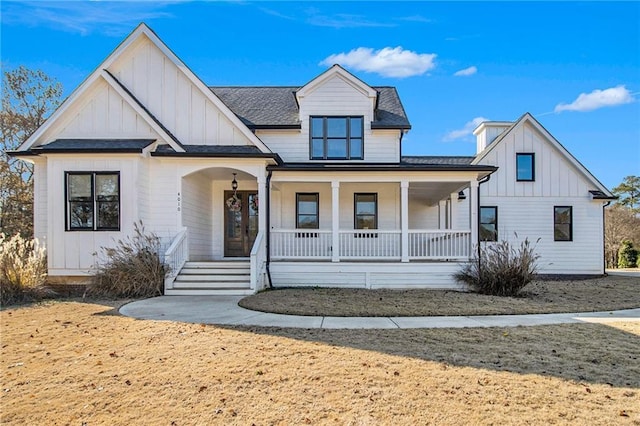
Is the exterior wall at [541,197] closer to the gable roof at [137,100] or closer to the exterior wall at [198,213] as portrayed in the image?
the gable roof at [137,100]

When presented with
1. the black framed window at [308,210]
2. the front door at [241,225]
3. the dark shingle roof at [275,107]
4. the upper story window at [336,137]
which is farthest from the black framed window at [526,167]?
the front door at [241,225]

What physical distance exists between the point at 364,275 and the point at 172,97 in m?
8.41

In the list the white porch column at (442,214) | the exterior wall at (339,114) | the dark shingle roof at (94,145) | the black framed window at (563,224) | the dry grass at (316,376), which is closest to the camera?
the dry grass at (316,376)

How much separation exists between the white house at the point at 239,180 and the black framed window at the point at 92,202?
30 millimetres

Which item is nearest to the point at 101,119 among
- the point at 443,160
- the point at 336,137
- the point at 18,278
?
the point at 18,278

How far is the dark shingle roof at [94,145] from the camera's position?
38.0 ft

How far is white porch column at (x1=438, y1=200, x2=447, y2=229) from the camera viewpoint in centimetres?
1764

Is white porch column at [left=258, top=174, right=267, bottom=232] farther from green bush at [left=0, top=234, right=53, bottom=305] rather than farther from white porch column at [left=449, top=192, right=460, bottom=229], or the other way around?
white porch column at [left=449, top=192, right=460, bottom=229]

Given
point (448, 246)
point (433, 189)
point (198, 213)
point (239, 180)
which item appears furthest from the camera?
point (433, 189)

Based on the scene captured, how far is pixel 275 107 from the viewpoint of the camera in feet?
53.8

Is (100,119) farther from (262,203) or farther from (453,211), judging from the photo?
(453,211)

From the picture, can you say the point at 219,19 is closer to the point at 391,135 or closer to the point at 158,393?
the point at 391,135

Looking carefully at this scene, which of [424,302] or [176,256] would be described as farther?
[176,256]

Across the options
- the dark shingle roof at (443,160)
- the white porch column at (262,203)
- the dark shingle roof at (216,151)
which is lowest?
the white porch column at (262,203)
